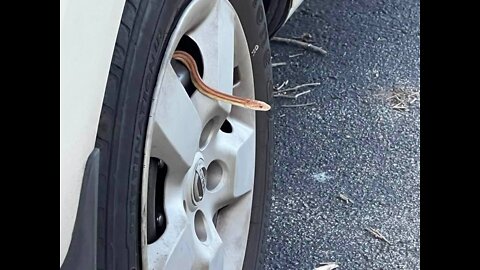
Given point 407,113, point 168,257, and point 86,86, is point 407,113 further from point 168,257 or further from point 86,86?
point 86,86

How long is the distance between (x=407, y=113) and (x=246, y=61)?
55.6 inches

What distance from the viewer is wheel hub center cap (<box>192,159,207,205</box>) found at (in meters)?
2.12

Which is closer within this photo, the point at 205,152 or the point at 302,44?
the point at 205,152

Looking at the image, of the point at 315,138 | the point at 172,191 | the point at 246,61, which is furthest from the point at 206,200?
the point at 315,138

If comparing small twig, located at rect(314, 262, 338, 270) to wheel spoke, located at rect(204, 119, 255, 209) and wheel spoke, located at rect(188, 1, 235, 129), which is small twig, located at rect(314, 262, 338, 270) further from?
wheel spoke, located at rect(188, 1, 235, 129)

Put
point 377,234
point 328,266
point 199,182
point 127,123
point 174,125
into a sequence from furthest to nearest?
point 377,234 < point 328,266 < point 199,182 < point 174,125 < point 127,123

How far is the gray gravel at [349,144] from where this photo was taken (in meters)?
3.06

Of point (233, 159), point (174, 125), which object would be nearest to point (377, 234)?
point (233, 159)

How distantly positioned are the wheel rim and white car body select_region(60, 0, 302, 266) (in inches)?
9.2

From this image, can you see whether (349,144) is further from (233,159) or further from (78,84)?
(78,84)

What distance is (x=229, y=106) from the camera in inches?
90.2

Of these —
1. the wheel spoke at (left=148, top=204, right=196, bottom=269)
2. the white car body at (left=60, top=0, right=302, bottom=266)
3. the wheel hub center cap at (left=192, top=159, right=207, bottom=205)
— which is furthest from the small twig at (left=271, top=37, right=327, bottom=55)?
the white car body at (left=60, top=0, right=302, bottom=266)

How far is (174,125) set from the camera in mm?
1970

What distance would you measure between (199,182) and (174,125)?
0.21 metres
